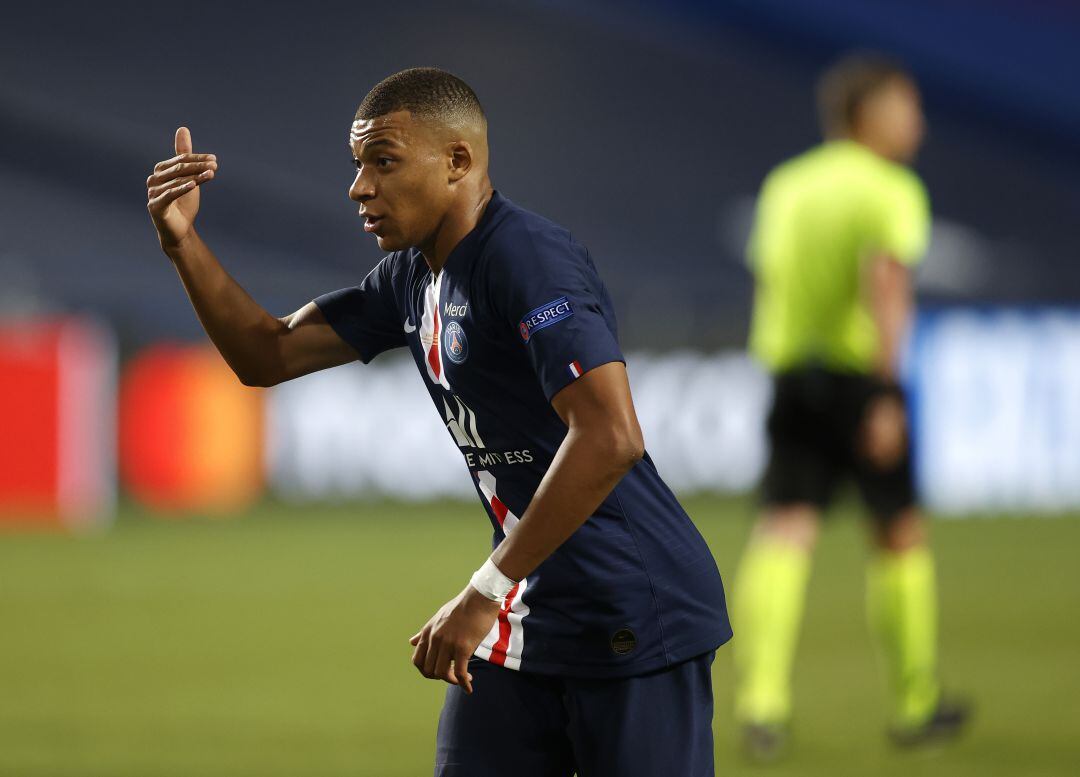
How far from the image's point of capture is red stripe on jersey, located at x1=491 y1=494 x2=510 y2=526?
3027mm

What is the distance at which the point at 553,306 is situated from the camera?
2684 millimetres

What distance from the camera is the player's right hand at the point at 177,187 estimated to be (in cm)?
312

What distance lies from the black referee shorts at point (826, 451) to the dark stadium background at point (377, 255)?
831 mm

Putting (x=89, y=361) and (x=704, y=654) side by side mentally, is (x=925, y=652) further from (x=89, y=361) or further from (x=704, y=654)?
(x=89, y=361)

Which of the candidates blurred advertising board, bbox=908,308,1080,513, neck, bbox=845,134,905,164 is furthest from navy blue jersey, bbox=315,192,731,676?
blurred advertising board, bbox=908,308,1080,513

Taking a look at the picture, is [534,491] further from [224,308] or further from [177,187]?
[177,187]

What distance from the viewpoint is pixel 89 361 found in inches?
486

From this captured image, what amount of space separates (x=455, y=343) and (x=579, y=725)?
704 mm

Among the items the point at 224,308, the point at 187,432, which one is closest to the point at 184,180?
the point at 224,308

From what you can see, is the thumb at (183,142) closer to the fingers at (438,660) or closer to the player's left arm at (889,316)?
the fingers at (438,660)

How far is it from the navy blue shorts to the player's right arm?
2.35 ft

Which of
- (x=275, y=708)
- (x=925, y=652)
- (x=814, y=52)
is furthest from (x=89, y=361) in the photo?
(x=814, y=52)

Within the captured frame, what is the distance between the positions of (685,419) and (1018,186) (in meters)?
12.2

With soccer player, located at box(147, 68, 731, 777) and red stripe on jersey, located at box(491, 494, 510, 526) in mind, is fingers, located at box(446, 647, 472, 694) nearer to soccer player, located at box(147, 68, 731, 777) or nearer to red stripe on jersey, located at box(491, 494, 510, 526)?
soccer player, located at box(147, 68, 731, 777)
